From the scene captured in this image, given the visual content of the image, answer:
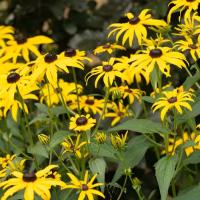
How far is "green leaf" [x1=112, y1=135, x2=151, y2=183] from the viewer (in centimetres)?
207

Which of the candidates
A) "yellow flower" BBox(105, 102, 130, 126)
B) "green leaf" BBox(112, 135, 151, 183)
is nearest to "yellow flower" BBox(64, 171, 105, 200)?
"green leaf" BBox(112, 135, 151, 183)

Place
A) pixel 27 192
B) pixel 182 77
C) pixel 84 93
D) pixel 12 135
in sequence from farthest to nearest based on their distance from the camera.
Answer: pixel 84 93 → pixel 182 77 → pixel 12 135 → pixel 27 192

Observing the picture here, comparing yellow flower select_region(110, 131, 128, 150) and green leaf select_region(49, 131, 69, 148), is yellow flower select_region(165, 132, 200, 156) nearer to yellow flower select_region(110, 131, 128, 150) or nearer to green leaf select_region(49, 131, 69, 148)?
yellow flower select_region(110, 131, 128, 150)

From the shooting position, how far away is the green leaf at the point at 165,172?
1.81 metres

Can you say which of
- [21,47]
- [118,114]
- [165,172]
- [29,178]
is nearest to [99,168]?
[165,172]

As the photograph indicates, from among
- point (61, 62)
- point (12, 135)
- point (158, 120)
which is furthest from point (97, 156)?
point (12, 135)

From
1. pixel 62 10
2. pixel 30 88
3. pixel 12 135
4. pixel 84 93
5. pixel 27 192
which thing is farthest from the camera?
pixel 62 10

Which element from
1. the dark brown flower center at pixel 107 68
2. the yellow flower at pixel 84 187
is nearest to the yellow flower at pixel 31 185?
the yellow flower at pixel 84 187

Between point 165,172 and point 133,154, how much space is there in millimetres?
256

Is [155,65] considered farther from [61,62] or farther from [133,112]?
[133,112]

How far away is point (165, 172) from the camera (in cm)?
187

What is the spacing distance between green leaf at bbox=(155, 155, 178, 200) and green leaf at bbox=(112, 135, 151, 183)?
16 centimetres

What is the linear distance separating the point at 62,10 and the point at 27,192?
82.9 inches

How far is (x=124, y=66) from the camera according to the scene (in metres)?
2.12
